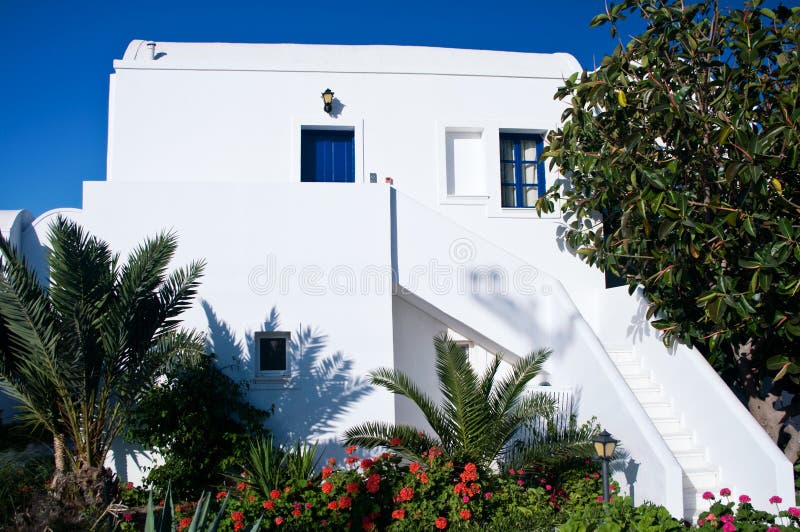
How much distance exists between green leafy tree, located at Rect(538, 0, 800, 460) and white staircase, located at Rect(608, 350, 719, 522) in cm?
90

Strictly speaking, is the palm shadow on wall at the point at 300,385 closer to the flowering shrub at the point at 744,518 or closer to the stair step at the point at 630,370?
the stair step at the point at 630,370

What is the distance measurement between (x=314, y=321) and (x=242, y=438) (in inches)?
72.4

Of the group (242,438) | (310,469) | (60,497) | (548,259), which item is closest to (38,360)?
(60,497)

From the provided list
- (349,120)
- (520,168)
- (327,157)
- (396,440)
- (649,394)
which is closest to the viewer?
(396,440)

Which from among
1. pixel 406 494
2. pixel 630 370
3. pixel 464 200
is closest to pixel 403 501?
pixel 406 494

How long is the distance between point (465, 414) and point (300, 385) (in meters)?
2.66

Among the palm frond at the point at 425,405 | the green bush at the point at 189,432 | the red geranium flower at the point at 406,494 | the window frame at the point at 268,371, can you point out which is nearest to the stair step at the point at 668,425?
the palm frond at the point at 425,405

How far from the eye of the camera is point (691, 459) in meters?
7.56

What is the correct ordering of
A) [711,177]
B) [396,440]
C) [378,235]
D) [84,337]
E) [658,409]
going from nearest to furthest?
[84,337] < [396,440] < [711,177] < [658,409] < [378,235]

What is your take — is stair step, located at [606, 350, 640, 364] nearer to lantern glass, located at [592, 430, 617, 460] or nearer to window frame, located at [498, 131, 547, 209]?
→ lantern glass, located at [592, 430, 617, 460]

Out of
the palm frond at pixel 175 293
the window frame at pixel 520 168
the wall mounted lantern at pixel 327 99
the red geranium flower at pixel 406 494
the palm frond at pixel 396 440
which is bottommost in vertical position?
the red geranium flower at pixel 406 494

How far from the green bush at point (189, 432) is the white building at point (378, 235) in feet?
2.40

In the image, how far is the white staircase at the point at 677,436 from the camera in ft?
23.3

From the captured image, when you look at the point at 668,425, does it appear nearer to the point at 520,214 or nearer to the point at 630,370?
the point at 630,370
